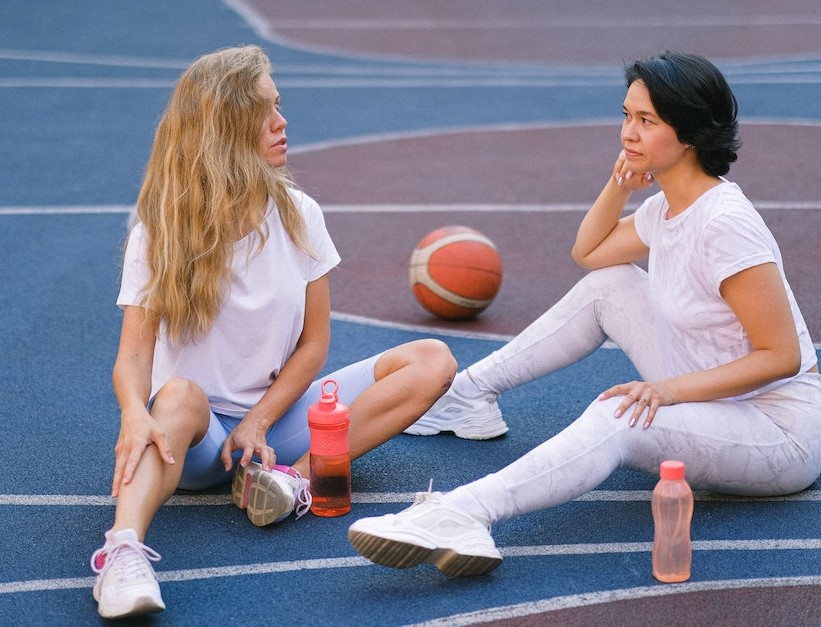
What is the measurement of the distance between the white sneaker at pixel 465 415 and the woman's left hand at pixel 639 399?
119cm

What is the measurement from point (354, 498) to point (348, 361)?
5.54 feet

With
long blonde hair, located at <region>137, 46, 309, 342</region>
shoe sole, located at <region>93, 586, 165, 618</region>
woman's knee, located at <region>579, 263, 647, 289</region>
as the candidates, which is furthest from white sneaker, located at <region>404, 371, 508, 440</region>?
shoe sole, located at <region>93, 586, 165, 618</region>

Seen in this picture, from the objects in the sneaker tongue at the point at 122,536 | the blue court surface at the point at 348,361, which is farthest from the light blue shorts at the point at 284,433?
the sneaker tongue at the point at 122,536

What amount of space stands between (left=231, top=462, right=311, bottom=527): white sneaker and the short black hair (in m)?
1.88

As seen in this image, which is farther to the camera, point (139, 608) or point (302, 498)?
point (302, 498)

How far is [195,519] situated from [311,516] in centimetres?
44

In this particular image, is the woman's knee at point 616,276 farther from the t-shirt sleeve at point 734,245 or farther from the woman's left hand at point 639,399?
the woman's left hand at point 639,399

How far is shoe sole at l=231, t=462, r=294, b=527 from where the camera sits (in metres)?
4.57

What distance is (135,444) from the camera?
163 inches

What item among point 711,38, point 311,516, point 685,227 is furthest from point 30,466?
point 711,38

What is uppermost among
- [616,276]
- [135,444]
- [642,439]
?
[616,276]

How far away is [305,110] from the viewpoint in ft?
42.8

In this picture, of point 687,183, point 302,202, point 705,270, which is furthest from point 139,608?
point 687,183

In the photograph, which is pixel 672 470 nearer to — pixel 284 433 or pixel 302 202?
pixel 284 433
